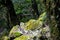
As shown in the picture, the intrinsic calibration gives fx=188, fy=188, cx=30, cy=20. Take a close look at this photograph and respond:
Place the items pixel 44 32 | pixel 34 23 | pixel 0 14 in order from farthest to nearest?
pixel 0 14 → pixel 34 23 → pixel 44 32

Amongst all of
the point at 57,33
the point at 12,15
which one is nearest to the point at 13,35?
the point at 12,15

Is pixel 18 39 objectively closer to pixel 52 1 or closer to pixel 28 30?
pixel 28 30

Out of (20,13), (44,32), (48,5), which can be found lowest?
(20,13)

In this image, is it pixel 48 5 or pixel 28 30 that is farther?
pixel 28 30

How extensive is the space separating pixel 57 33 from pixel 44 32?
1208mm

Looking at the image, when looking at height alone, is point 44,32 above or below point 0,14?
above

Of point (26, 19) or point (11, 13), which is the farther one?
point (26, 19)

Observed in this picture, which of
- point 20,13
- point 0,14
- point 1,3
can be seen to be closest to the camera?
point 1,3

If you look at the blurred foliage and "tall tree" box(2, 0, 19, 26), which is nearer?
the blurred foliage

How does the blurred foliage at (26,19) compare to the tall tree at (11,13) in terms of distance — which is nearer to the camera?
the blurred foliage at (26,19)

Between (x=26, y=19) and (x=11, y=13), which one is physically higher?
(x=11, y=13)

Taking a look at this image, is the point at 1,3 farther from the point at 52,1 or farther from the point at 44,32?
the point at 52,1

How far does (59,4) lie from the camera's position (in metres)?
3.51

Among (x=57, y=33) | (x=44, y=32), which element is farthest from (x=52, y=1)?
(x=44, y=32)
